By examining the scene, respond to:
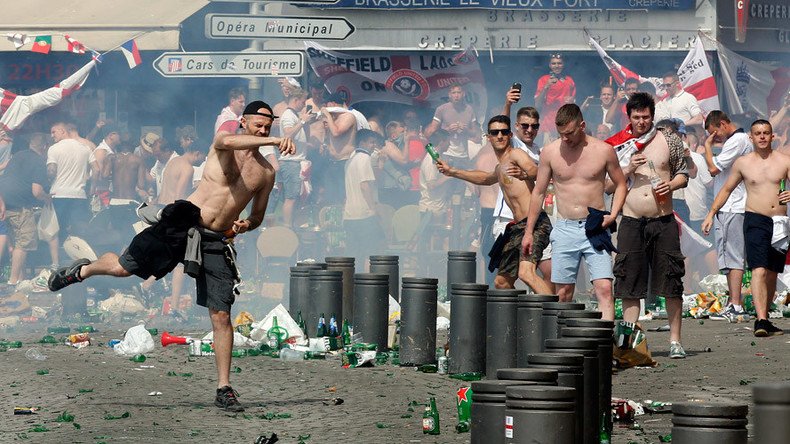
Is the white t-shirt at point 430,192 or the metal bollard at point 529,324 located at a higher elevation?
the white t-shirt at point 430,192

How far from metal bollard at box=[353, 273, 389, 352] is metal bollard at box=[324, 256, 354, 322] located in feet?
5.54

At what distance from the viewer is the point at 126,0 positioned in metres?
23.7

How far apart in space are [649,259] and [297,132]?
8866mm

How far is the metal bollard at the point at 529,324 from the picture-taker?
10633 mm

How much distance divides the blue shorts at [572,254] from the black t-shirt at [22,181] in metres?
9.57

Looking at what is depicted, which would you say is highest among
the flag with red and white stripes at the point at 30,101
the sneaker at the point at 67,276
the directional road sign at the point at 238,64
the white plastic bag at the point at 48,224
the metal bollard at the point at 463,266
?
the directional road sign at the point at 238,64

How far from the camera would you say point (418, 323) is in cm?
1248

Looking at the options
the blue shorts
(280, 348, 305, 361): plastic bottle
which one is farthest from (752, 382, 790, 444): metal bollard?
(280, 348, 305, 361): plastic bottle

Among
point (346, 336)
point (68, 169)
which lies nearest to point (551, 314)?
point (346, 336)

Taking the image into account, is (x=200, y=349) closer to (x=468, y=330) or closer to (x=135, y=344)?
(x=135, y=344)

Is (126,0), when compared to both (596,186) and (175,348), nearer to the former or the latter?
(175,348)

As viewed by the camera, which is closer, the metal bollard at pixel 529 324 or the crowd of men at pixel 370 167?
the metal bollard at pixel 529 324

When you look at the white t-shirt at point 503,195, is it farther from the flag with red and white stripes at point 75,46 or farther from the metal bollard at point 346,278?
the flag with red and white stripes at point 75,46

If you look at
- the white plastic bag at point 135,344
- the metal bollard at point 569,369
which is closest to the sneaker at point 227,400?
the metal bollard at point 569,369
